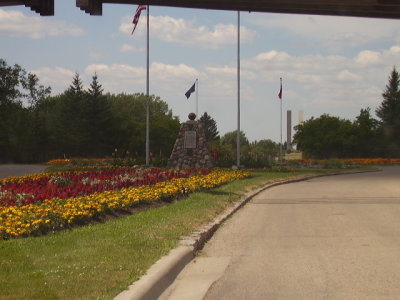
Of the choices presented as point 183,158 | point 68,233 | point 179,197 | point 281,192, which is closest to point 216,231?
point 68,233

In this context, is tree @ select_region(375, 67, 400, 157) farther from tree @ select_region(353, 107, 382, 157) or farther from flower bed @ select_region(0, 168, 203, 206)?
flower bed @ select_region(0, 168, 203, 206)

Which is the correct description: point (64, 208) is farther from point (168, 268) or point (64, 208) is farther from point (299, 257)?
point (299, 257)

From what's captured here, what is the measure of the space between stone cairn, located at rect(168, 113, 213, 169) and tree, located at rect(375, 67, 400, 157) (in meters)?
40.9

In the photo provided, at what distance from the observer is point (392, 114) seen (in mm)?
75375

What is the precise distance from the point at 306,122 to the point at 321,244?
60.1 meters

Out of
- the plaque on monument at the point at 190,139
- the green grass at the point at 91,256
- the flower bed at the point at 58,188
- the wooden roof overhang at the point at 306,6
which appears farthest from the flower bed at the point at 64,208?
the plaque on monument at the point at 190,139

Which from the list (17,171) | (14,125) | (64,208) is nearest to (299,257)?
(64,208)

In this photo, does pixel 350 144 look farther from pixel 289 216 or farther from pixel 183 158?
pixel 289 216

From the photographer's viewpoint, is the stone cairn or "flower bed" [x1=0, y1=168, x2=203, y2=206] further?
the stone cairn

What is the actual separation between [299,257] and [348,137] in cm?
6147

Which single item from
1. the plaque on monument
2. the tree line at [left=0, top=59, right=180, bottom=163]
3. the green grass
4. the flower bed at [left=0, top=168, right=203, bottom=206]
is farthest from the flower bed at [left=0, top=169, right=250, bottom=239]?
the tree line at [left=0, top=59, right=180, bottom=163]

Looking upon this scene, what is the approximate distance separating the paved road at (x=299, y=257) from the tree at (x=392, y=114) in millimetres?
58195

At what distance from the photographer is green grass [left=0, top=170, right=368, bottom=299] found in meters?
6.23

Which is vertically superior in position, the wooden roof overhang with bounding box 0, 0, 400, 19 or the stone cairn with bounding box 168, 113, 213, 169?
the wooden roof overhang with bounding box 0, 0, 400, 19
